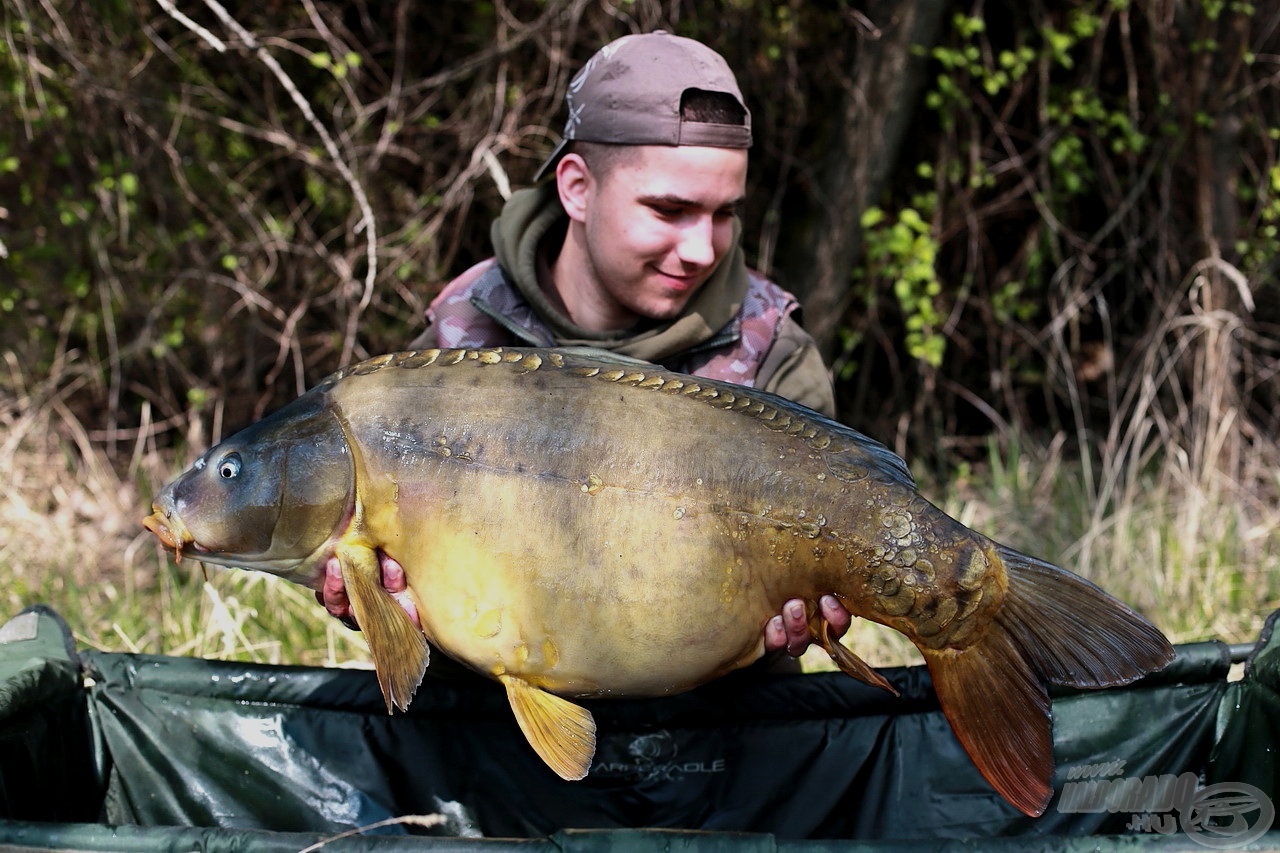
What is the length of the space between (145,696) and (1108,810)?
1.36 meters

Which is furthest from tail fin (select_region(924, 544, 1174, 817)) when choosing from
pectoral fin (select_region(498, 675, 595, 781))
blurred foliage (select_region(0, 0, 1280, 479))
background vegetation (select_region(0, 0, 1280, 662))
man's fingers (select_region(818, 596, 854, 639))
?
blurred foliage (select_region(0, 0, 1280, 479))

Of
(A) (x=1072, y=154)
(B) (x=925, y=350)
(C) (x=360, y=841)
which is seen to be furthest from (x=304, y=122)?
(C) (x=360, y=841)

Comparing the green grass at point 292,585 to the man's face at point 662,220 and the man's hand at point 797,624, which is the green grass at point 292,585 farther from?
the man's hand at point 797,624

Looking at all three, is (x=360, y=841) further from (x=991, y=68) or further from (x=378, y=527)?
(x=991, y=68)

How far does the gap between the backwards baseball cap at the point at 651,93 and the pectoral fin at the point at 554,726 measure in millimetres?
783

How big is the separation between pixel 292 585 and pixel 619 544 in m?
1.57

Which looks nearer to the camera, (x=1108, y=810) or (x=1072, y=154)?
(x=1108, y=810)

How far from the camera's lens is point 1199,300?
3.14m

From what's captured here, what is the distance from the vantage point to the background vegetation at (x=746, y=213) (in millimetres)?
2918

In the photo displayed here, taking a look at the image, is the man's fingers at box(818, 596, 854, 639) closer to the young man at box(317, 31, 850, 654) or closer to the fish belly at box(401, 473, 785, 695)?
the fish belly at box(401, 473, 785, 695)

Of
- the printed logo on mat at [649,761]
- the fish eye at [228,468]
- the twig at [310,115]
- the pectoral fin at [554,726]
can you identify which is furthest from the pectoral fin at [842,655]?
the twig at [310,115]

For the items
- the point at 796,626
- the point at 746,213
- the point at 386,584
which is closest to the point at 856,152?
the point at 746,213

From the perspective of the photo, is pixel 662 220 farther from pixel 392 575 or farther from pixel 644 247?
pixel 392 575

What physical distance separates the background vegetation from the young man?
1.02 meters
